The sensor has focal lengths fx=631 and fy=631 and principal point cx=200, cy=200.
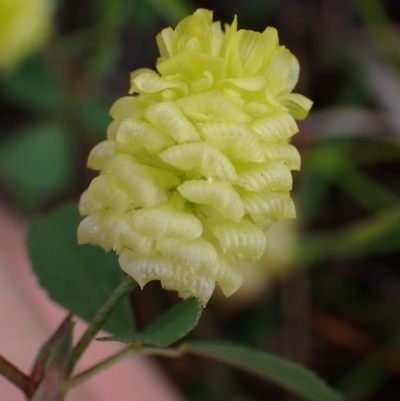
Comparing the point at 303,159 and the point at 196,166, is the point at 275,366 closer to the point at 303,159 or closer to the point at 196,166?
the point at 196,166

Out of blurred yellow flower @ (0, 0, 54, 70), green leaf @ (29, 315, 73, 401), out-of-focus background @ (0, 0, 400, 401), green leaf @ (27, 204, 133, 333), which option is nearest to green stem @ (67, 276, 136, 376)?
green leaf @ (29, 315, 73, 401)

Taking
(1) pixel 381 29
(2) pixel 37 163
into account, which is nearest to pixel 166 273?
(2) pixel 37 163

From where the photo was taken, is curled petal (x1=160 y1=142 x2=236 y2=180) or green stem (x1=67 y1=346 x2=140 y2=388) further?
green stem (x1=67 y1=346 x2=140 y2=388)

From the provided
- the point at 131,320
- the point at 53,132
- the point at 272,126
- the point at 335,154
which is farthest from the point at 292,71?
the point at 53,132

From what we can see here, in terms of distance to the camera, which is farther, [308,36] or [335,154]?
[308,36]

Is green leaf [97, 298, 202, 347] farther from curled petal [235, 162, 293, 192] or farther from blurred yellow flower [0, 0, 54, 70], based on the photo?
blurred yellow flower [0, 0, 54, 70]

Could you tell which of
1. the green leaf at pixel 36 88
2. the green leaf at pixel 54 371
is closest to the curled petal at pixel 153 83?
the green leaf at pixel 54 371

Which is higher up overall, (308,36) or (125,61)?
(125,61)

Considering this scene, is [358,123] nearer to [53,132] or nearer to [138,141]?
[53,132]
